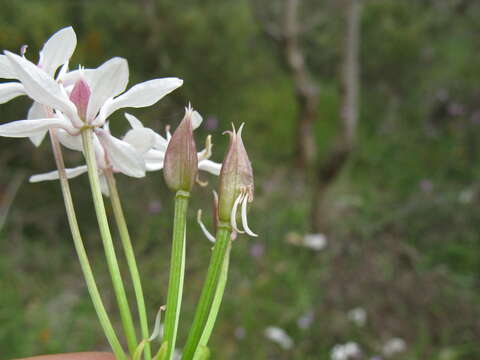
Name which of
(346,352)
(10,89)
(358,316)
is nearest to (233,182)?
(10,89)

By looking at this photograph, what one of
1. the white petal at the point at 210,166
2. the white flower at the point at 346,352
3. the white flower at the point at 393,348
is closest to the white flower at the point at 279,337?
the white flower at the point at 346,352

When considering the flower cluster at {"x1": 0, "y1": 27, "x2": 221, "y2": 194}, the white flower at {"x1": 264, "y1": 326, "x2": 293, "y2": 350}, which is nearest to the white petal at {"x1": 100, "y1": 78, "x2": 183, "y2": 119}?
the flower cluster at {"x1": 0, "y1": 27, "x2": 221, "y2": 194}

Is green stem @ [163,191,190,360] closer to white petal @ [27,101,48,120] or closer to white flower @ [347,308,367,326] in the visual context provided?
white petal @ [27,101,48,120]

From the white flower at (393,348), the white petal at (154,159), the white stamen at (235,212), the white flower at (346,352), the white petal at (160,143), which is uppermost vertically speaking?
the white petal at (160,143)

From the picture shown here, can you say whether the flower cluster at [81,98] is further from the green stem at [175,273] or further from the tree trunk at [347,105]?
the tree trunk at [347,105]

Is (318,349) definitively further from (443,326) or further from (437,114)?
(437,114)

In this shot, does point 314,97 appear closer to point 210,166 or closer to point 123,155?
point 210,166
